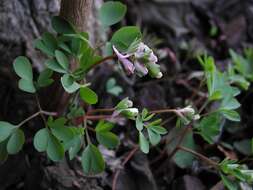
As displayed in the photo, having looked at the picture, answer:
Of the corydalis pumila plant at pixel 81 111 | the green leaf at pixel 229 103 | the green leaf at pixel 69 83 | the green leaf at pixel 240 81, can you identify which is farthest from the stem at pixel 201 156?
the green leaf at pixel 69 83

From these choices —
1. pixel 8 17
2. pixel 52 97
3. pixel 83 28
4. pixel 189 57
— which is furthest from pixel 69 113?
pixel 189 57

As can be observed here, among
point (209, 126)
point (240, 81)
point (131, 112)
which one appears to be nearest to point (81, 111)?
point (131, 112)

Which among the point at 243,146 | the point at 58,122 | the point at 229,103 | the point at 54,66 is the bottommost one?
the point at 243,146

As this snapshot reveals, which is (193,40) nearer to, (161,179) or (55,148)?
(161,179)

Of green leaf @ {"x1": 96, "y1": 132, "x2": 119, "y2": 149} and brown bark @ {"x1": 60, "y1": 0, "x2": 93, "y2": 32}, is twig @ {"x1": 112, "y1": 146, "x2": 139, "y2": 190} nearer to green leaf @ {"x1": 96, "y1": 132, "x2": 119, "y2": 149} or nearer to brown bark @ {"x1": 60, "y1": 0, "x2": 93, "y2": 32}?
green leaf @ {"x1": 96, "y1": 132, "x2": 119, "y2": 149}

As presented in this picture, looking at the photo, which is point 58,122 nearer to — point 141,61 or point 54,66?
point 54,66

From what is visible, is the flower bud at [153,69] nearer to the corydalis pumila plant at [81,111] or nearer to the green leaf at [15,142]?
the corydalis pumila plant at [81,111]
